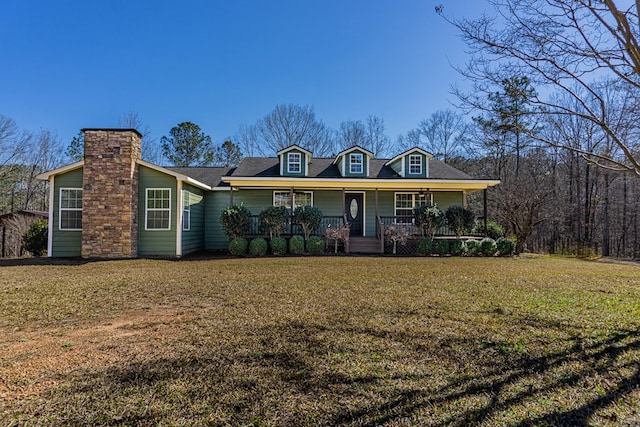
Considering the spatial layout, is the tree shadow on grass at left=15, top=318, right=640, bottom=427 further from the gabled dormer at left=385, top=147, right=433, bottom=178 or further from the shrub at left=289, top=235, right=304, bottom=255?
the gabled dormer at left=385, top=147, right=433, bottom=178

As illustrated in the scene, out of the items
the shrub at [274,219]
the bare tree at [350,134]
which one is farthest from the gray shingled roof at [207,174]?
the bare tree at [350,134]

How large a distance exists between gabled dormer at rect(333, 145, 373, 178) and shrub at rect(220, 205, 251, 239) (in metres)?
5.00

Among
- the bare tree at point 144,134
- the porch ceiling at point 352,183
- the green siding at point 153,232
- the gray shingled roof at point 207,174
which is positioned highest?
the bare tree at point 144,134

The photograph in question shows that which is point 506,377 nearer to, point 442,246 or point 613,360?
point 613,360

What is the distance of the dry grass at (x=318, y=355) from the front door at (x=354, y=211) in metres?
8.93

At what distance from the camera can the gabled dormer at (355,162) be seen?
14.4 meters

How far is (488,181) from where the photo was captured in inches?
517

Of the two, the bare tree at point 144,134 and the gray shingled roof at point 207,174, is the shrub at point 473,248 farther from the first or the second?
the bare tree at point 144,134

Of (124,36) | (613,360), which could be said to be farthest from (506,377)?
(124,36)

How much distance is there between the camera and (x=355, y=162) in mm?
14562

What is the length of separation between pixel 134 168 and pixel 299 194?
22.6 ft

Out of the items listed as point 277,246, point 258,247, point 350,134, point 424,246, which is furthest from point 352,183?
point 350,134

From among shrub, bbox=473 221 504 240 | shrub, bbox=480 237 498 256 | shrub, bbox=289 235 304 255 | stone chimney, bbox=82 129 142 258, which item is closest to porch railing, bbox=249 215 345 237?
shrub, bbox=289 235 304 255

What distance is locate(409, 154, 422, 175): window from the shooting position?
1444 centimetres
